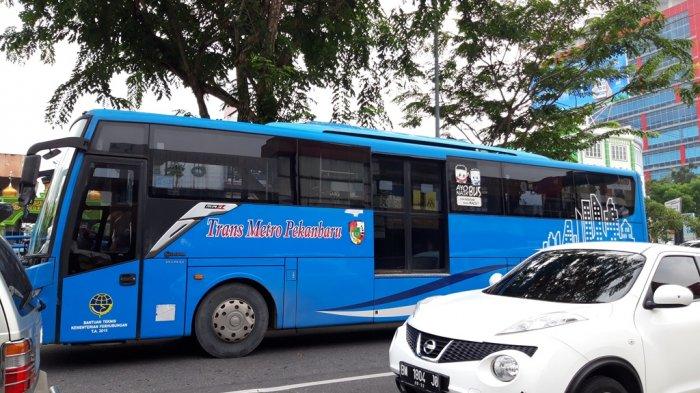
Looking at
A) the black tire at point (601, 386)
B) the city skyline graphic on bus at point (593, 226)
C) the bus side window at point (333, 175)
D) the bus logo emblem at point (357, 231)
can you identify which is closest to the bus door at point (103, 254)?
the bus side window at point (333, 175)

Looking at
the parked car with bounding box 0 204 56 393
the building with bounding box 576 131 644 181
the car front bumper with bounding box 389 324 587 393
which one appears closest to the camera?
the parked car with bounding box 0 204 56 393

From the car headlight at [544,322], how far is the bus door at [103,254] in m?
4.63

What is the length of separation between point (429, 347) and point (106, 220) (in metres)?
4.33

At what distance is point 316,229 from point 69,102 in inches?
349

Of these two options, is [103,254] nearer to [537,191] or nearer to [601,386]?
[601,386]

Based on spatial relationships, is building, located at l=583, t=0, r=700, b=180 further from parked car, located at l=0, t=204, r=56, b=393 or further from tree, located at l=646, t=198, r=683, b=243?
parked car, located at l=0, t=204, r=56, b=393

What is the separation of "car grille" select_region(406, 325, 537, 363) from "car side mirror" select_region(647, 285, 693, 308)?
1.18 meters

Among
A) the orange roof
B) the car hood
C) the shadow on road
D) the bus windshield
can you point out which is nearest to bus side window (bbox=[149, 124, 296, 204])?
the bus windshield

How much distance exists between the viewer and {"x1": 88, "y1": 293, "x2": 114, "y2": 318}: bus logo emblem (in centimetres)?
655

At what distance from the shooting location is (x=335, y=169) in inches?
334

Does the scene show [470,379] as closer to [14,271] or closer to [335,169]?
[14,271]

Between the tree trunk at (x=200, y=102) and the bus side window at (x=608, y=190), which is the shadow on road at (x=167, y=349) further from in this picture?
the tree trunk at (x=200, y=102)

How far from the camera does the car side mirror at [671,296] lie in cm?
424

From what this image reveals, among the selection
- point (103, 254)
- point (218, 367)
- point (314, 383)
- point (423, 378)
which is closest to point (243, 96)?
point (103, 254)
